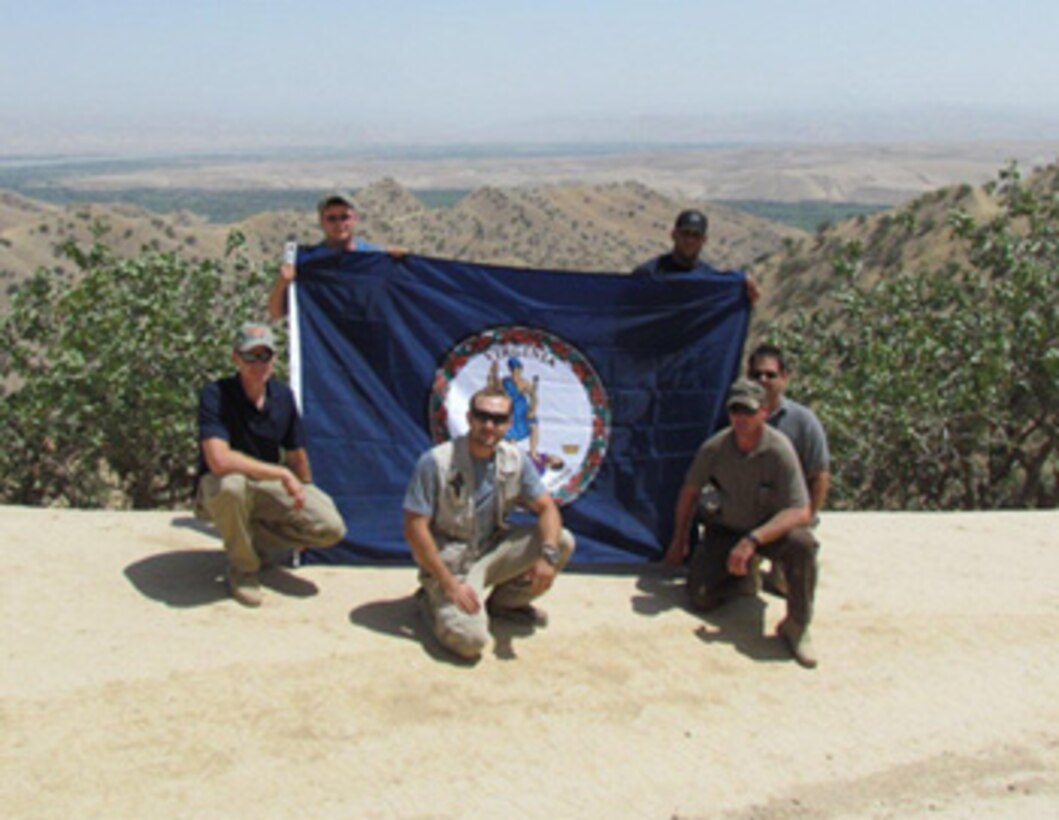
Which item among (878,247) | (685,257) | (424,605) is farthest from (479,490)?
(878,247)

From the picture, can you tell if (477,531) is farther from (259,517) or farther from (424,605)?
(259,517)

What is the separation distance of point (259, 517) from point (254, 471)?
14.2 inches

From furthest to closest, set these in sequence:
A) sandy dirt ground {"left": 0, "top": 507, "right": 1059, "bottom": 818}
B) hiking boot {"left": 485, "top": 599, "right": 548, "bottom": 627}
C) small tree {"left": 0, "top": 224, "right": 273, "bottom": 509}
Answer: small tree {"left": 0, "top": 224, "right": 273, "bottom": 509} → hiking boot {"left": 485, "top": 599, "right": 548, "bottom": 627} → sandy dirt ground {"left": 0, "top": 507, "right": 1059, "bottom": 818}

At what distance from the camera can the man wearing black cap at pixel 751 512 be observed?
595 centimetres

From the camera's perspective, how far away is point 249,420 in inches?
232

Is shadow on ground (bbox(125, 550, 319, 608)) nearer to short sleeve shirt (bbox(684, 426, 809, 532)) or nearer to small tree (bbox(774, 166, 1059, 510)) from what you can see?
short sleeve shirt (bbox(684, 426, 809, 532))

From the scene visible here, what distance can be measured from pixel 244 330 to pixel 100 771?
90.9 inches

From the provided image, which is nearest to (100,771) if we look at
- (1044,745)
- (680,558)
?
(680,558)

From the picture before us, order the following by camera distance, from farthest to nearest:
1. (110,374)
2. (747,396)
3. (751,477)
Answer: (110,374)
(751,477)
(747,396)

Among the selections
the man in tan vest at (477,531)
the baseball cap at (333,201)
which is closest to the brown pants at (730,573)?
the man in tan vest at (477,531)

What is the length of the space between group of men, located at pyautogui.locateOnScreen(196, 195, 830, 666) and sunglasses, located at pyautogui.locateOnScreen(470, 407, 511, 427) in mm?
10

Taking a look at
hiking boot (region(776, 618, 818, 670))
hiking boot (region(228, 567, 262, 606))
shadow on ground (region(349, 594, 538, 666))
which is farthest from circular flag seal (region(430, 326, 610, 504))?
hiking boot (region(776, 618, 818, 670))

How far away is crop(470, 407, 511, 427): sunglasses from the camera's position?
5391 millimetres

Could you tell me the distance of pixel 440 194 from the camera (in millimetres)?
178500
